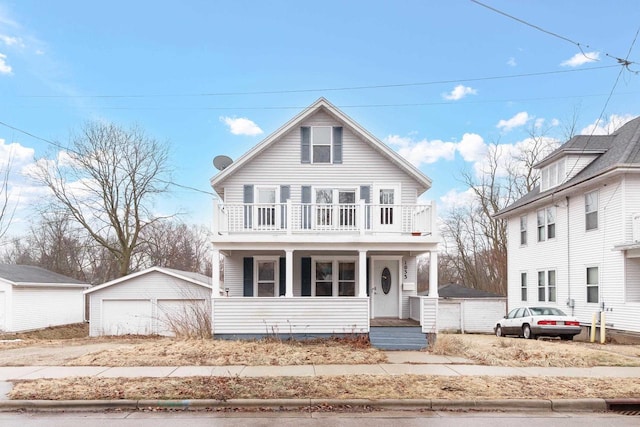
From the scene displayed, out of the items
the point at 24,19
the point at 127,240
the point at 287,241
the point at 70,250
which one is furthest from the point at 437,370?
the point at 70,250

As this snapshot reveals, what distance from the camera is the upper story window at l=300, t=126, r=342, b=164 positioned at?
18469 mm

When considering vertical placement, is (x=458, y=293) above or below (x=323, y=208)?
below

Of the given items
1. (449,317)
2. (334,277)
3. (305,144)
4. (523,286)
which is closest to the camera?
(334,277)

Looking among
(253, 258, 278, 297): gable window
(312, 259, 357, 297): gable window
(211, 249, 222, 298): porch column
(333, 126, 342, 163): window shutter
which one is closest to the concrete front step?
(312, 259, 357, 297): gable window

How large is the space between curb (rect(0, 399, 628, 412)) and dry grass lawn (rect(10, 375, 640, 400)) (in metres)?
0.22

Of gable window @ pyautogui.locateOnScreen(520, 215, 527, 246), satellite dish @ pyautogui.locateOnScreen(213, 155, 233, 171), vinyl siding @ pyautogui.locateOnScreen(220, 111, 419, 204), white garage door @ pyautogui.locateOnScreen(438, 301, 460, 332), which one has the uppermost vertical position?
satellite dish @ pyautogui.locateOnScreen(213, 155, 233, 171)

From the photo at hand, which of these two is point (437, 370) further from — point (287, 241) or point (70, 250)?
point (70, 250)

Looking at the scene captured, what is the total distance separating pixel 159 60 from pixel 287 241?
9.21m

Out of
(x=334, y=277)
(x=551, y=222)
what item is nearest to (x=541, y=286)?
(x=551, y=222)

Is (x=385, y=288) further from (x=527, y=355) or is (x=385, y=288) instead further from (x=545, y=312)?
(x=527, y=355)

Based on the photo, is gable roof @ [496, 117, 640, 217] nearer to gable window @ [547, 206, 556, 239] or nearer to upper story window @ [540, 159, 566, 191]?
upper story window @ [540, 159, 566, 191]

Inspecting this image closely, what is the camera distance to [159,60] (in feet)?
62.8

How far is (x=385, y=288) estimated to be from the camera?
17.9 meters

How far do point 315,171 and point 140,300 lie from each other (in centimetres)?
1177
